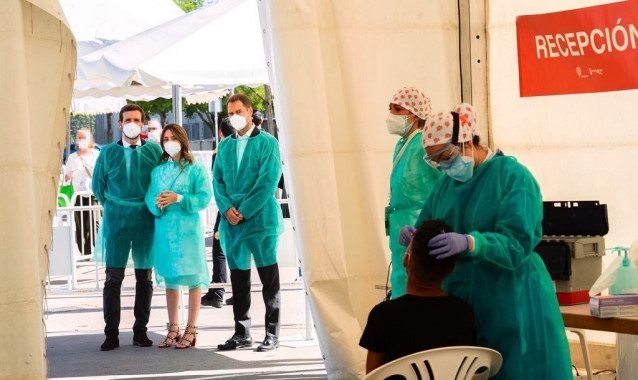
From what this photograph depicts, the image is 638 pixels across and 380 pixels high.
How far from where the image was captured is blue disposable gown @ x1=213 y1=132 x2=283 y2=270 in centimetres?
836

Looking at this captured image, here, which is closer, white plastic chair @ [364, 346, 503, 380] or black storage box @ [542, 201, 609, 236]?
white plastic chair @ [364, 346, 503, 380]

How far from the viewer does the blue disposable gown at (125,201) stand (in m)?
8.73

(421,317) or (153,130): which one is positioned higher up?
(153,130)

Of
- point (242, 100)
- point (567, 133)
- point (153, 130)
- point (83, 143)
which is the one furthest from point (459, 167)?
point (83, 143)

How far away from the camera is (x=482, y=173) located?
13.5 ft

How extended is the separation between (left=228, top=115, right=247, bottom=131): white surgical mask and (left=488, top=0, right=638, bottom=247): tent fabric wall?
6.62ft

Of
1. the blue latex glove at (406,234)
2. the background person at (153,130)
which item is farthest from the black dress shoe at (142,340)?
the blue latex glove at (406,234)

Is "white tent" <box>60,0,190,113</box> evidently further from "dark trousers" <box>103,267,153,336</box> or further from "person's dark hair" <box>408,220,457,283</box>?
"person's dark hair" <box>408,220,457,283</box>

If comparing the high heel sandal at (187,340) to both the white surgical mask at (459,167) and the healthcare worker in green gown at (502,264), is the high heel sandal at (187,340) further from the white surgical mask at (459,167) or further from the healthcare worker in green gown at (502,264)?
the white surgical mask at (459,167)

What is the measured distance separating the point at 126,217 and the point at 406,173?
3.43 metres

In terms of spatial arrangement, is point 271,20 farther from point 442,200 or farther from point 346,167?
point 442,200

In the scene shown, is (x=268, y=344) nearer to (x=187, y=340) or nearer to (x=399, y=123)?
(x=187, y=340)

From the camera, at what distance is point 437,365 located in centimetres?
365

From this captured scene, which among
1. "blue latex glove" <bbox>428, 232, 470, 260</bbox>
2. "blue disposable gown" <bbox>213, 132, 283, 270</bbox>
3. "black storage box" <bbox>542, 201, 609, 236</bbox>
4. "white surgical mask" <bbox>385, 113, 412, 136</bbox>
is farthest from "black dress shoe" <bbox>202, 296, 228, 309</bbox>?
"blue latex glove" <bbox>428, 232, 470, 260</bbox>
